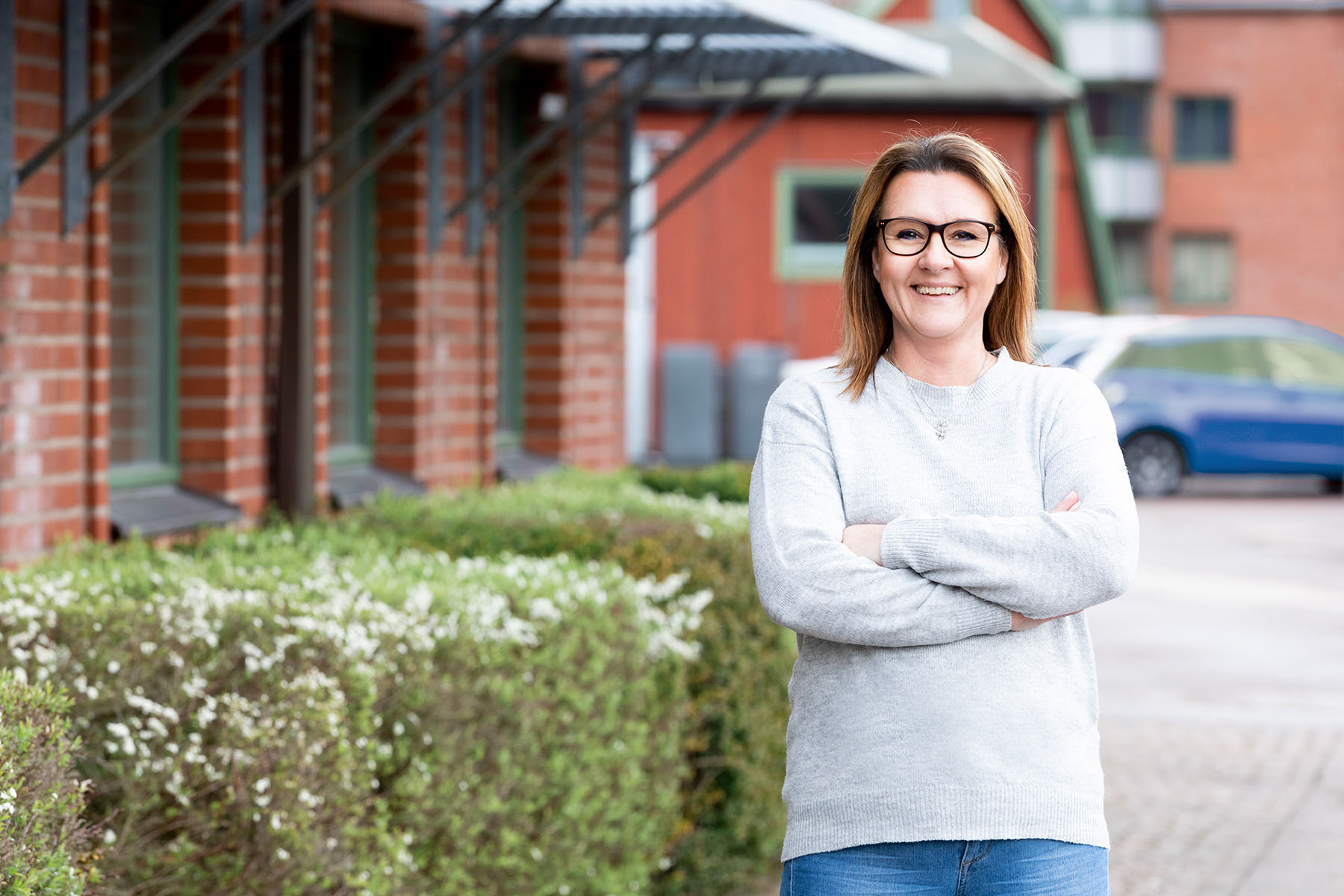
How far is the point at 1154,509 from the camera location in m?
19.8

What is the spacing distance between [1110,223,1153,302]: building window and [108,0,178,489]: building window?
38600mm

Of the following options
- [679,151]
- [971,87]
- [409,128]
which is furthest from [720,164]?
[971,87]

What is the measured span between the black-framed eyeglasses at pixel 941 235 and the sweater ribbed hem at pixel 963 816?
0.76 metres

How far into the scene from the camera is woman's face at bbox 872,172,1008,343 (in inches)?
112

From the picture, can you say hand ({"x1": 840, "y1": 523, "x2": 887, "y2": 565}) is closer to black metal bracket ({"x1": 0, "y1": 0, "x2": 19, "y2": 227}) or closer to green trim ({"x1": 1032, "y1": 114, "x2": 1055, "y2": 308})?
black metal bracket ({"x1": 0, "y1": 0, "x2": 19, "y2": 227})

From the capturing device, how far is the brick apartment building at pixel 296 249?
18.5ft

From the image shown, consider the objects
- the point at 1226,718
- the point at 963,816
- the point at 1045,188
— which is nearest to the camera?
the point at 963,816

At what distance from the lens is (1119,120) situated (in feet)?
144

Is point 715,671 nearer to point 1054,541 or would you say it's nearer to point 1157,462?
point 1054,541

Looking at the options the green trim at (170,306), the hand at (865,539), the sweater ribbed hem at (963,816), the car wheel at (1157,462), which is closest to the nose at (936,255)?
the hand at (865,539)

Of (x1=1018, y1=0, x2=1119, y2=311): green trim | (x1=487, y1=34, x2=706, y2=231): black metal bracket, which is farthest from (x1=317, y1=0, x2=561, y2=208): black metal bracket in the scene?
(x1=1018, y1=0, x2=1119, y2=311): green trim

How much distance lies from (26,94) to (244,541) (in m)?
1.38

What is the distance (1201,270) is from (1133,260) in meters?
1.62

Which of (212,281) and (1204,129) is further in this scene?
(1204,129)
